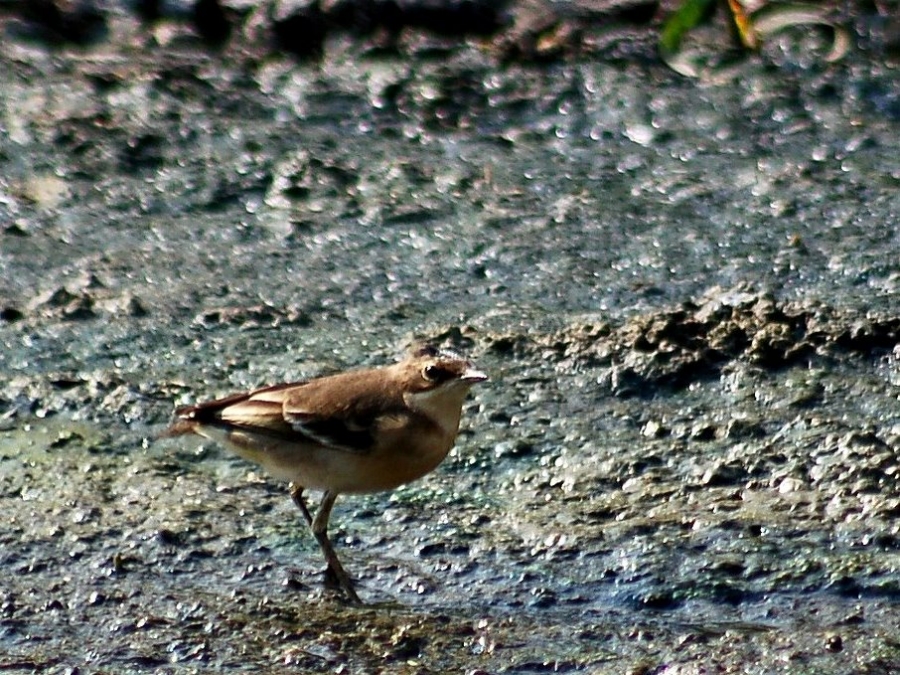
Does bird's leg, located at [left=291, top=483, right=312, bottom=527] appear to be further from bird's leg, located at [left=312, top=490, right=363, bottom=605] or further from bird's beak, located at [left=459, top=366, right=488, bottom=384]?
bird's beak, located at [left=459, top=366, right=488, bottom=384]

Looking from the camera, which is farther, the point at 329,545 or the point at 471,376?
the point at 471,376

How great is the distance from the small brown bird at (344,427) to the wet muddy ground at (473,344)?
0.32m

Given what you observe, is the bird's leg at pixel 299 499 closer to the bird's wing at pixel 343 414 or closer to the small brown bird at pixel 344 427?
the small brown bird at pixel 344 427

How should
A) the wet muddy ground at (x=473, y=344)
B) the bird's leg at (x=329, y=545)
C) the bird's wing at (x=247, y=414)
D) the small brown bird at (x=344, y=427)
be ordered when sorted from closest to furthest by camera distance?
the wet muddy ground at (x=473, y=344) → the bird's leg at (x=329, y=545) → the small brown bird at (x=344, y=427) → the bird's wing at (x=247, y=414)

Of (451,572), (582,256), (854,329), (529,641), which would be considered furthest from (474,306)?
(529,641)

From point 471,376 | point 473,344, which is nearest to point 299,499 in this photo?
point 471,376

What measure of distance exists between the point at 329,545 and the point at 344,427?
0.45 meters

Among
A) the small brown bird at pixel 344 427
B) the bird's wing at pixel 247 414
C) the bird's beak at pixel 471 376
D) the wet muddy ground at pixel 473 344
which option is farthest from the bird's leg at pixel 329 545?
the bird's beak at pixel 471 376

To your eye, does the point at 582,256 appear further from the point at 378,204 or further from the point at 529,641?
the point at 529,641

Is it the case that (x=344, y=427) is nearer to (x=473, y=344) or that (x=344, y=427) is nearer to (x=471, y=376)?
(x=471, y=376)

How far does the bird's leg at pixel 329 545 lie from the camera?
6.11m

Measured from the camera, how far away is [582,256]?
9.00 metres

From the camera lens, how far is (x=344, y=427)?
641 centimetres

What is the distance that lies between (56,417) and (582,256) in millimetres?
2950
